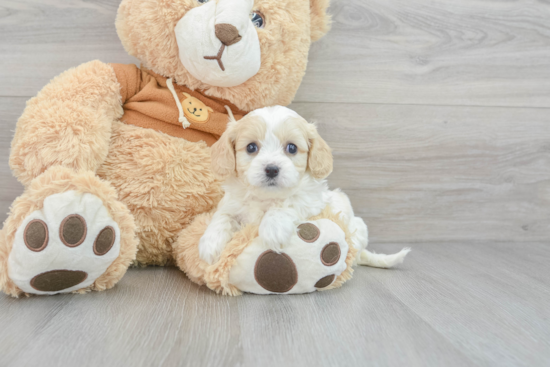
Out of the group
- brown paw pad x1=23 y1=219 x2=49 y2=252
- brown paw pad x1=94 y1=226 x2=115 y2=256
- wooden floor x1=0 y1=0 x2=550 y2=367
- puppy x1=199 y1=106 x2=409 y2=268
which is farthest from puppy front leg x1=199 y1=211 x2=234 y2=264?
brown paw pad x1=23 y1=219 x2=49 y2=252

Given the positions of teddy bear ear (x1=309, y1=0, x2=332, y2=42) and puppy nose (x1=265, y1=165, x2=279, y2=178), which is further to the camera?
teddy bear ear (x1=309, y1=0, x2=332, y2=42)

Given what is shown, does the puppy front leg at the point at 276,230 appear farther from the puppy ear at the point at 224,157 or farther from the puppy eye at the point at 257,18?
the puppy eye at the point at 257,18

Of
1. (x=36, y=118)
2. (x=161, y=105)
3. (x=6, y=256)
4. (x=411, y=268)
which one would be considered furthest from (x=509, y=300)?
(x=36, y=118)

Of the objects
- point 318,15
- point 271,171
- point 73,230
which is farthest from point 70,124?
point 318,15

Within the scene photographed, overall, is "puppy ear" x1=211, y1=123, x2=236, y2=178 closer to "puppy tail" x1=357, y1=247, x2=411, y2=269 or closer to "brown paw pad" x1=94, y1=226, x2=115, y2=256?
"brown paw pad" x1=94, y1=226, x2=115, y2=256

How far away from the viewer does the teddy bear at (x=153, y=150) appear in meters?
0.92

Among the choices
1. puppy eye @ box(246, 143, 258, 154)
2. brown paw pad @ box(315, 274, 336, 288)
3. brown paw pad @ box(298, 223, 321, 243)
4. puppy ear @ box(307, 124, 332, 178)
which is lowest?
brown paw pad @ box(315, 274, 336, 288)

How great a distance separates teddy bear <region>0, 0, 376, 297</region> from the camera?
3.01ft

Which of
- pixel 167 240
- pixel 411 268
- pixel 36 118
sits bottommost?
pixel 411 268

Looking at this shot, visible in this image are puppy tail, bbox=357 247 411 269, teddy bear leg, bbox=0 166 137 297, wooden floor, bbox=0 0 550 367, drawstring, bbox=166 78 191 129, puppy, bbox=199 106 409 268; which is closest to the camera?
wooden floor, bbox=0 0 550 367

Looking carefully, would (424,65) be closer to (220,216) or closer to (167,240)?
(220,216)

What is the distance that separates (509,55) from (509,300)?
1.06m

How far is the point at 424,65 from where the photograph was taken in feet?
5.34

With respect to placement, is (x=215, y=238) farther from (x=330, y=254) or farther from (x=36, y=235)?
(x=36, y=235)
